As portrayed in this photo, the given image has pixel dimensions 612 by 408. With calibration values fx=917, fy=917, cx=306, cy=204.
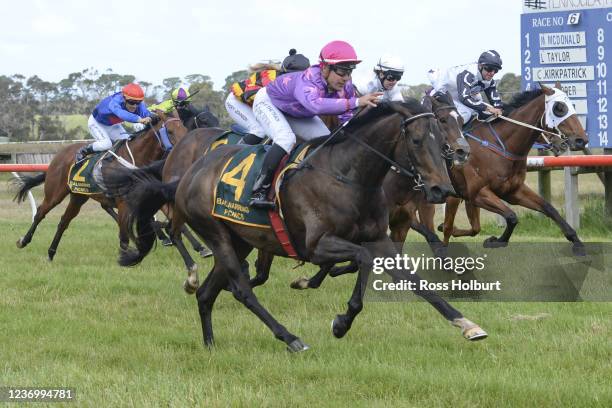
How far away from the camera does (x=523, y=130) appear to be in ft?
31.0

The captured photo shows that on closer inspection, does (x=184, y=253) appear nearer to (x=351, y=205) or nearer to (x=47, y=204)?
(x=47, y=204)

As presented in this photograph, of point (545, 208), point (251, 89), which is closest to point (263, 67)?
point (251, 89)

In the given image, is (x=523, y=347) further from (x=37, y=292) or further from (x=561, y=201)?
(x=561, y=201)

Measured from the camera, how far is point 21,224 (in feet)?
47.9

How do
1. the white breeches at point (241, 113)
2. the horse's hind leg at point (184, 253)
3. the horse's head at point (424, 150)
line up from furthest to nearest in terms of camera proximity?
the white breeches at point (241, 113)
the horse's hind leg at point (184, 253)
the horse's head at point (424, 150)

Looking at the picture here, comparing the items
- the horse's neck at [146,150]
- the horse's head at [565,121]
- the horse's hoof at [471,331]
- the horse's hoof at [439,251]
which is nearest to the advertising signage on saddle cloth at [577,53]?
the horse's head at [565,121]

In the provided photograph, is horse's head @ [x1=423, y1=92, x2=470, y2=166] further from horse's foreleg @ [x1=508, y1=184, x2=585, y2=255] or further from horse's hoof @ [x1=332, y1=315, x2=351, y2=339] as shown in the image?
horse's foreleg @ [x1=508, y1=184, x2=585, y2=255]

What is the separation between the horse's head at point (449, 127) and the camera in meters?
5.69

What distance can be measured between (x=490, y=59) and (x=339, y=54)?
12.8ft

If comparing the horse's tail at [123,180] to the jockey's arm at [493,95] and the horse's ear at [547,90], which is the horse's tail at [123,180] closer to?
the jockey's arm at [493,95]

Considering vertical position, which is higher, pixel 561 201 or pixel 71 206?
pixel 71 206

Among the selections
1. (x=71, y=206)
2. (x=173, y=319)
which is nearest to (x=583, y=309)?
(x=173, y=319)

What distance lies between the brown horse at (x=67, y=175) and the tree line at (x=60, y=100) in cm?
2788

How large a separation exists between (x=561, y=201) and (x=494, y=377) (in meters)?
13.5
